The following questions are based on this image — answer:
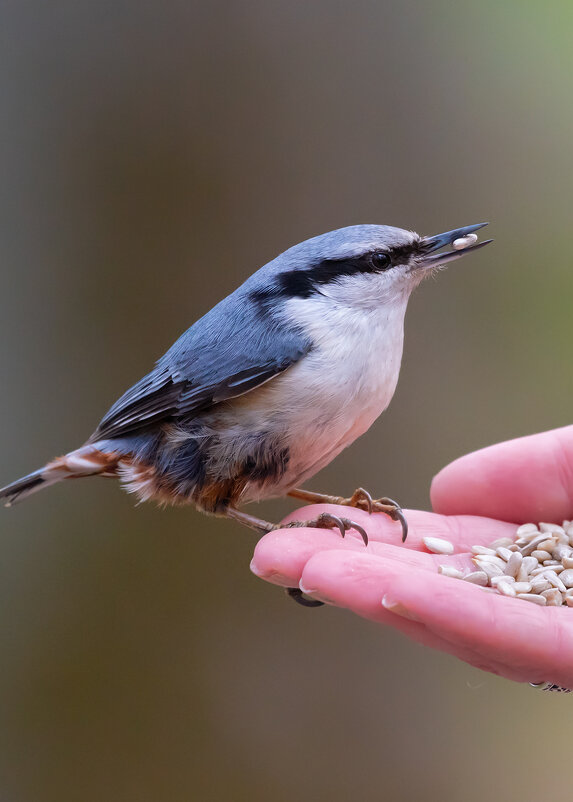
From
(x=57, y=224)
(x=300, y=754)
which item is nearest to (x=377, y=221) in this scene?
(x=57, y=224)

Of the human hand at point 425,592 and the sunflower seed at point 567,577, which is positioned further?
the sunflower seed at point 567,577

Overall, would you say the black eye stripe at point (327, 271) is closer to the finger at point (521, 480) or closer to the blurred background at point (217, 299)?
the finger at point (521, 480)

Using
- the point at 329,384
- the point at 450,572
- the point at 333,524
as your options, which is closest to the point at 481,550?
the point at 450,572

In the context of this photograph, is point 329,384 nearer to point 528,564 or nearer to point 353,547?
point 353,547

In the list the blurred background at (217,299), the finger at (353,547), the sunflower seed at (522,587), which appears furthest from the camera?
the blurred background at (217,299)

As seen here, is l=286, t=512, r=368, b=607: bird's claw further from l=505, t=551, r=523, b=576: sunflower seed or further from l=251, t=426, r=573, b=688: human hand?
l=505, t=551, r=523, b=576: sunflower seed

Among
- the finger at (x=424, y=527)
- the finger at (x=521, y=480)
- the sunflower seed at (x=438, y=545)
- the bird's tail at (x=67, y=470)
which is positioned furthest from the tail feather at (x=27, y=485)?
the finger at (x=521, y=480)

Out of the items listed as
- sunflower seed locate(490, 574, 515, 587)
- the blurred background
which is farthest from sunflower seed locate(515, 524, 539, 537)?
the blurred background
